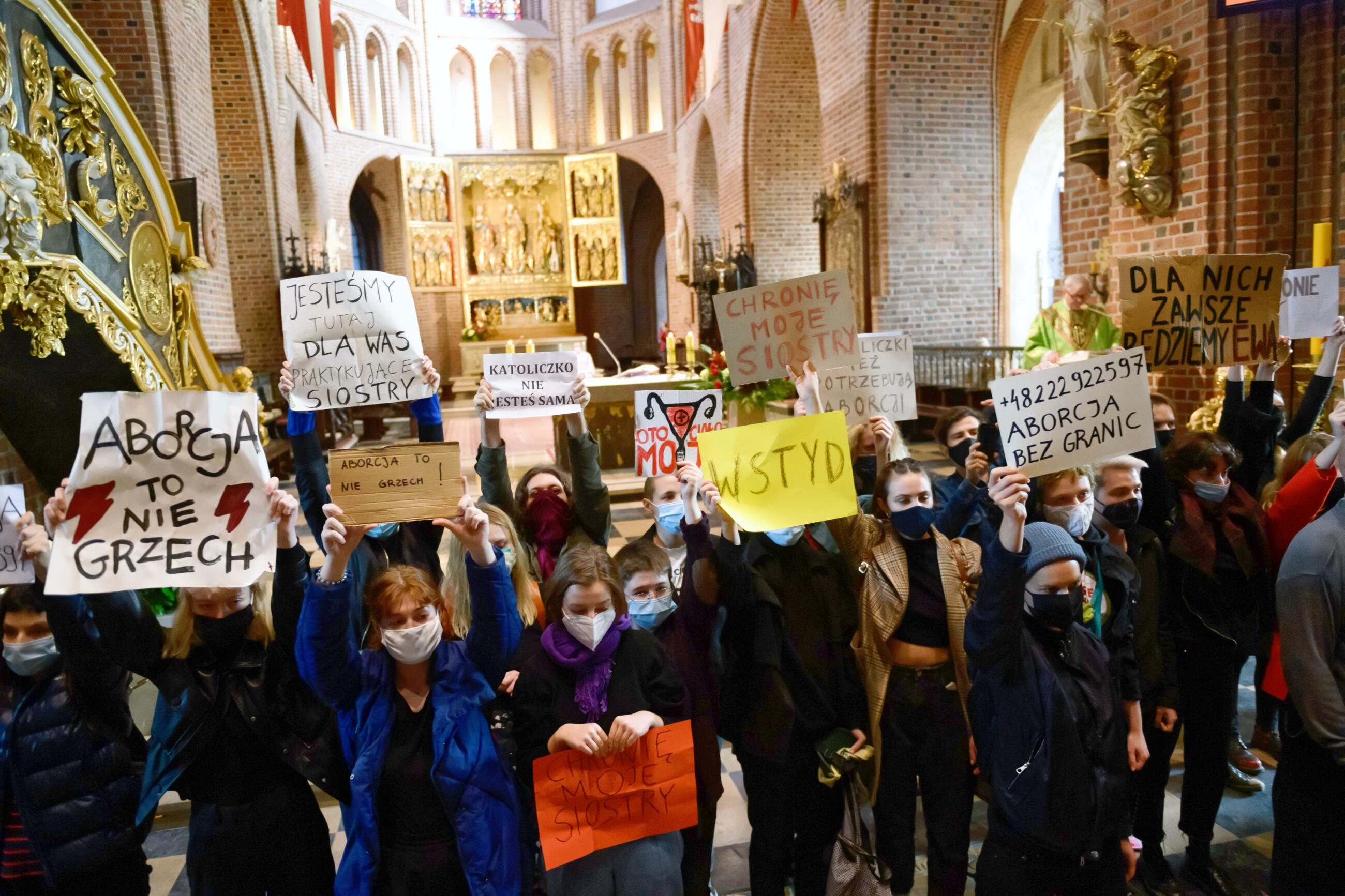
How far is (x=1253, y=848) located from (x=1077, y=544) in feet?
5.89

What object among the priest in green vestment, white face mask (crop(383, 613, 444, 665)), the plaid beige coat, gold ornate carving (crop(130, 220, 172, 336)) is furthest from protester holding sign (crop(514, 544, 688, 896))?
the priest in green vestment

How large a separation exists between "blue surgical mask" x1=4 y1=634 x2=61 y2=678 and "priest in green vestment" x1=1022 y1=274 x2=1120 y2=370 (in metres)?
5.14

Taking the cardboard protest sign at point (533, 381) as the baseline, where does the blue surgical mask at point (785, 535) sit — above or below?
below

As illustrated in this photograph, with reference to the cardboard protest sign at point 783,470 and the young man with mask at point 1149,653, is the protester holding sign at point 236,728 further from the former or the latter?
the young man with mask at point 1149,653

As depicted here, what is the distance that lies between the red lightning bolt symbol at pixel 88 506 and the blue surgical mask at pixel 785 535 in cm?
182

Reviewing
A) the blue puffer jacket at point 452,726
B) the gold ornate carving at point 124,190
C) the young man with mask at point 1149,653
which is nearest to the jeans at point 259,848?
the blue puffer jacket at point 452,726

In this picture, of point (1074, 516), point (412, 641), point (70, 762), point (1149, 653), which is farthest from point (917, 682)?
point (70, 762)

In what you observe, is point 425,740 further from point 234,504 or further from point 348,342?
point 348,342

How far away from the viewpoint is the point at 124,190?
4.42m

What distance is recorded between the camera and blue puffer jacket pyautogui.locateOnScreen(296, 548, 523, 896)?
7.32 ft

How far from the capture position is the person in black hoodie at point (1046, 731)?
233cm

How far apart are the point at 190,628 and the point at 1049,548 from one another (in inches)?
89.9

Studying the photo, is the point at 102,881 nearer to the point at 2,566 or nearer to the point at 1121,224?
the point at 2,566

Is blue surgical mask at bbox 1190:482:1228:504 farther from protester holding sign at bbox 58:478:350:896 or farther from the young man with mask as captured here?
protester holding sign at bbox 58:478:350:896
